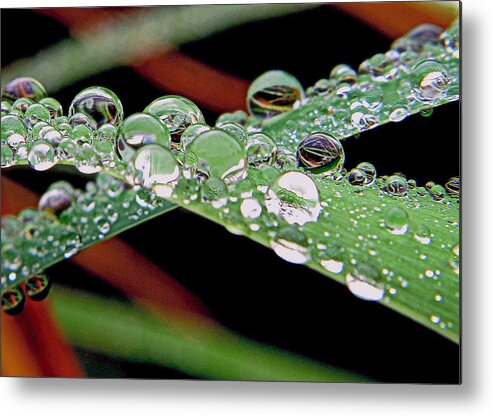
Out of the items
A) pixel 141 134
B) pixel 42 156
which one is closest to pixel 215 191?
pixel 141 134

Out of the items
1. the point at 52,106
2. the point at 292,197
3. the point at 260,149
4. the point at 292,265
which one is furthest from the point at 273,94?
the point at 52,106

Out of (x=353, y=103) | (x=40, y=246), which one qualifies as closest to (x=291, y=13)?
(x=353, y=103)

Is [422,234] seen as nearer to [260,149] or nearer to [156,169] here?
[260,149]

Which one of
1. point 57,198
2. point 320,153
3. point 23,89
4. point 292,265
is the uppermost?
point 23,89

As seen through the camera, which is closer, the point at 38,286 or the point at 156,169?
the point at 156,169

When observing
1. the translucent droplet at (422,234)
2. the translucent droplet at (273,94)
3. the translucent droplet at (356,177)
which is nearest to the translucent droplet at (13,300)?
the translucent droplet at (273,94)

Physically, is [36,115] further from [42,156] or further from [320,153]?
[320,153]

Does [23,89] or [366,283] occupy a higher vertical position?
[23,89]
